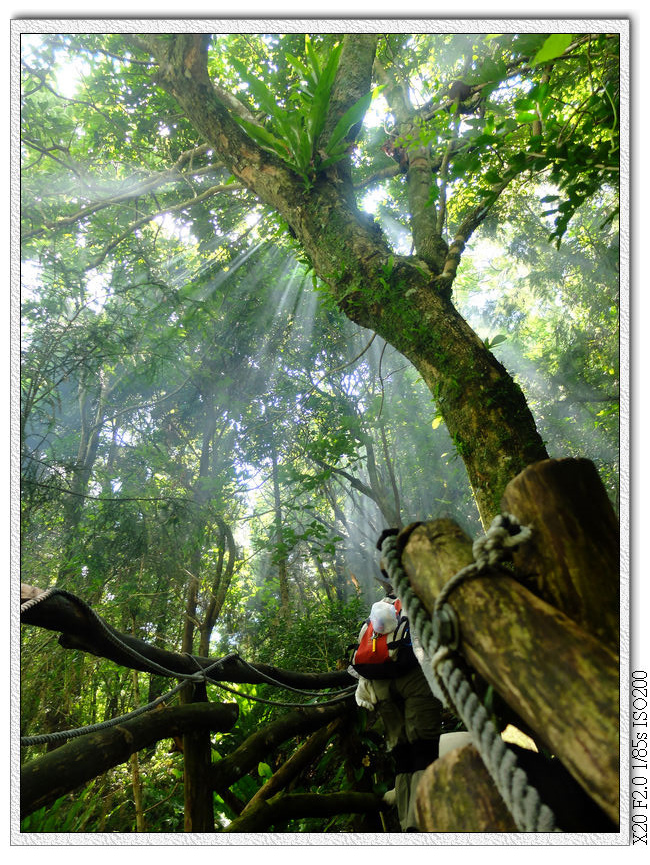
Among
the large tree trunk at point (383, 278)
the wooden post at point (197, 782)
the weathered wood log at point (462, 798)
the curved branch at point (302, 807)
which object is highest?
the large tree trunk at point (383, 278)

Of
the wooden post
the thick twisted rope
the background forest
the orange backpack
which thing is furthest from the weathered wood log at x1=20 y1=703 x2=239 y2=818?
the thick twisted rope

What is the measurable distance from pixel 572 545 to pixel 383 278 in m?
1.70

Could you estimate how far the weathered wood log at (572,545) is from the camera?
2.55 feet

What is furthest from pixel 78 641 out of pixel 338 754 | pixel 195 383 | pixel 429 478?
pixel 429 478

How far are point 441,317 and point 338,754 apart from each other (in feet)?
→ 12.2

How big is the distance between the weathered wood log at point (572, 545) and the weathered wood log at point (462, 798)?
1.10ft

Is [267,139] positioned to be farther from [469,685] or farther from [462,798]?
[462,798]

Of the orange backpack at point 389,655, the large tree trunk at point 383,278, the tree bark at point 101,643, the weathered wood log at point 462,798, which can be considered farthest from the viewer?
the orange backpack at point 389,655

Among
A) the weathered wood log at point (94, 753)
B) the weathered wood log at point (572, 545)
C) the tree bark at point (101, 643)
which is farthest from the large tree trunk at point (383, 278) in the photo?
the weathered wood log at point (94, 753)

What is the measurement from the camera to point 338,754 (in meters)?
3.63

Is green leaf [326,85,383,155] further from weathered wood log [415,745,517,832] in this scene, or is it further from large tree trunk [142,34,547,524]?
weathered wood log [415,745,517,832]

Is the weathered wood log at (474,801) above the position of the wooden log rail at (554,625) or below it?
below

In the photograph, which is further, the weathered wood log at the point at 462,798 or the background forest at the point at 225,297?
the background forest at the point at 225,297

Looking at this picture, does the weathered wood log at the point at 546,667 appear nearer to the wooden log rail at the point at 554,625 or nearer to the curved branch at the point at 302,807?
the wooden log rail at the point at 554,625
